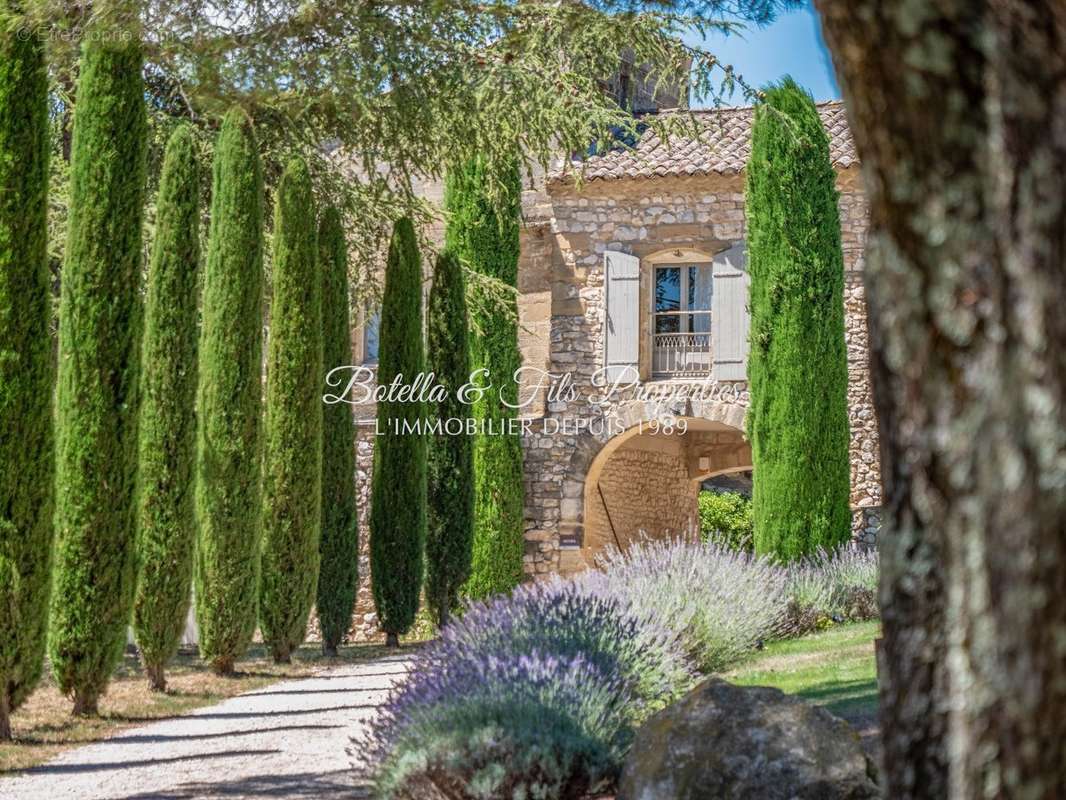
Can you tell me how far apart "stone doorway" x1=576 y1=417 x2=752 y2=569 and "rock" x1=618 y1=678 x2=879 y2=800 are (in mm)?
11933

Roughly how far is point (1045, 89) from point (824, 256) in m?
12.8

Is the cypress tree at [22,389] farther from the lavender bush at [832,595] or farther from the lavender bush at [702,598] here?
the lavender bush at [832,595]

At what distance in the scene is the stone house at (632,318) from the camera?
15.8m

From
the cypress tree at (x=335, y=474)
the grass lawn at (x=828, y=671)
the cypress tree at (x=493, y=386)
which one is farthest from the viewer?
the cypress tree at (x=493, y=386)

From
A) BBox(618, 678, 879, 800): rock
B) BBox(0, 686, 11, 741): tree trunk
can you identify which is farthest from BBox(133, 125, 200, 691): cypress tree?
BBox(618, 678, 879, 800): rock

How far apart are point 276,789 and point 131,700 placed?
334 cm

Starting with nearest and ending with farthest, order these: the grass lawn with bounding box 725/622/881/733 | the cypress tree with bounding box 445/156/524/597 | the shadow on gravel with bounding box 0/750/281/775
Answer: the shadow on gravel with bounding box 0/750/281/775 < the grass lawn with bounding box 725/622/881/733 < the cypress tree with bounding box 445/156/524/597

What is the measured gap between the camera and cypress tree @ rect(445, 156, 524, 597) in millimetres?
15391

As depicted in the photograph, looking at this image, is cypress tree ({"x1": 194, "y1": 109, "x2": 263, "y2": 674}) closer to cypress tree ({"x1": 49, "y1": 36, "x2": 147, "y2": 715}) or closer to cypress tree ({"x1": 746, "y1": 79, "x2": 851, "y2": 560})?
cypress tree ({"x1": 49, "y1": 36, "x2": 147, "y2": 715})

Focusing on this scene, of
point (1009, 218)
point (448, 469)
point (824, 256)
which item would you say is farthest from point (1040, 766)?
point (824, 256)

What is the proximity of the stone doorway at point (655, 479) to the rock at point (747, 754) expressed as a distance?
11.9 m

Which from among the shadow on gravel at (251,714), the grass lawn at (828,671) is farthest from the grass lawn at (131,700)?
the grass lawn at (828,671)

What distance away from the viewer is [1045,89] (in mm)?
1699

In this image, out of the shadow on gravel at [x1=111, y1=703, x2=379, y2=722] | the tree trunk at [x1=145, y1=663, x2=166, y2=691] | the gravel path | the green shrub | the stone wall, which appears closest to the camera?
the gravel path
